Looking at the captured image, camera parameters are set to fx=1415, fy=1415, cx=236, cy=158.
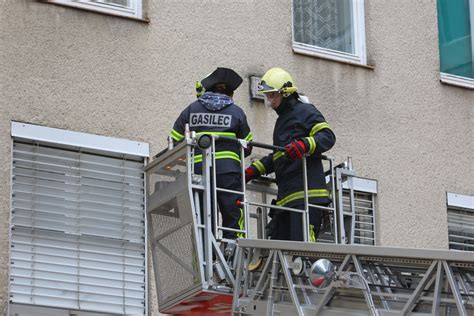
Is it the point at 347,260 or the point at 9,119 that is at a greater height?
the point at 9,119

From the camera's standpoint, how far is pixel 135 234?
A: 42.8 ft

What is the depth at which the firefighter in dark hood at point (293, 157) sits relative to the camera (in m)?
11.3

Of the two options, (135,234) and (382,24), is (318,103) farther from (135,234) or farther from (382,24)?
(135,234)

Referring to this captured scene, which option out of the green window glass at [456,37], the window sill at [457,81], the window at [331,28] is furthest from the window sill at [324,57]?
the green window glass at [456,37]

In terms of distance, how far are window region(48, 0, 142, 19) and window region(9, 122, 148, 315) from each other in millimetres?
1242

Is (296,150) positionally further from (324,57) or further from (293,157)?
(324,57)

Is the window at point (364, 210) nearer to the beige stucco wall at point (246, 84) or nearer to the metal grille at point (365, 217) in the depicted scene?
the metal grille at point (365, 217)

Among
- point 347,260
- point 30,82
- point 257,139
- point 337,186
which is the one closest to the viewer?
point 347,260

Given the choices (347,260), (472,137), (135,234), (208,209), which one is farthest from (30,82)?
(472,137)

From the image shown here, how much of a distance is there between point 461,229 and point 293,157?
4804 millimetres

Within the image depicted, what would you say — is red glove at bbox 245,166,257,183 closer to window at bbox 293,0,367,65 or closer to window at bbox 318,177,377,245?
window at bbox 318,177,377,245

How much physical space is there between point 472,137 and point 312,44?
2.18 metres

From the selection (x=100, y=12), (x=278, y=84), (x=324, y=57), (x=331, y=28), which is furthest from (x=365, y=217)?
(x=100, y=12)

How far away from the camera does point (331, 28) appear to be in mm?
15234
